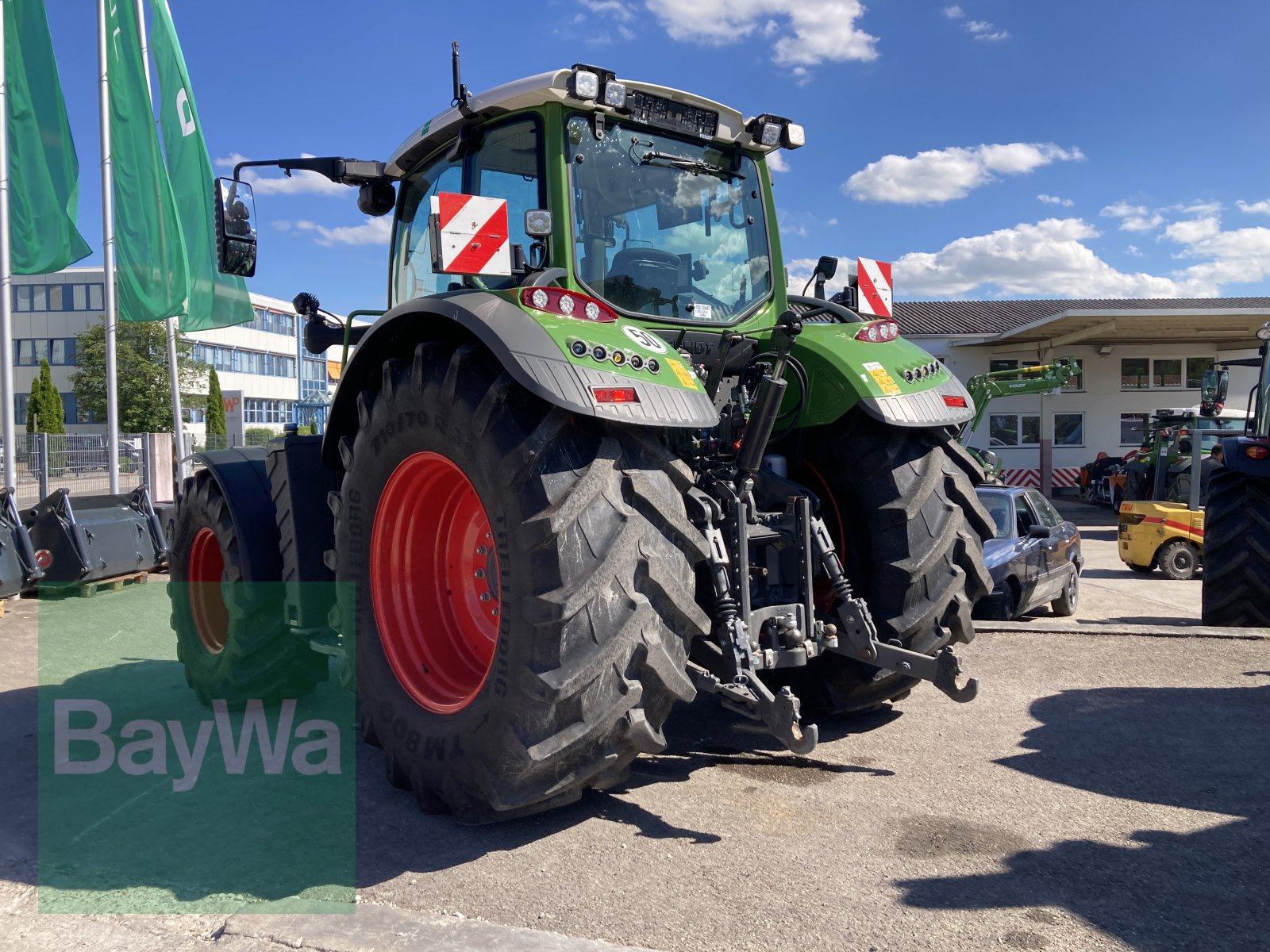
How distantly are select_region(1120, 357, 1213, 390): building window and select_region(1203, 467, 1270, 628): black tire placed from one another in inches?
906

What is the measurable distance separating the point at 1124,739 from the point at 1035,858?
1500mm

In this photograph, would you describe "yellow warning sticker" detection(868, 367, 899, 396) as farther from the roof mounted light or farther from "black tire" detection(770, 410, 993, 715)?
the roof mounted light

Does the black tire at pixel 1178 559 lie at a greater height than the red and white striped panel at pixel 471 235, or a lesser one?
lesser

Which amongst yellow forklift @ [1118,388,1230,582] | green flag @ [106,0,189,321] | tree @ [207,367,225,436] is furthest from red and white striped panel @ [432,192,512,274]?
tree @ [207,367,225,436]

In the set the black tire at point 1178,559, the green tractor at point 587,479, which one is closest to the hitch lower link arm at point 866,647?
the green tractor at point 587,479

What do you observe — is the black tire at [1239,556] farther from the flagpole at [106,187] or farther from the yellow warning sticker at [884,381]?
the flagpole at [106,187]

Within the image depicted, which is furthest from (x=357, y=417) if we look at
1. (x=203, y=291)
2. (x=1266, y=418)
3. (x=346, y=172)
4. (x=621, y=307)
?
(x=203, y=291)

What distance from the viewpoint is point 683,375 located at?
3395 mm

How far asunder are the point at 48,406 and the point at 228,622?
42339 mm

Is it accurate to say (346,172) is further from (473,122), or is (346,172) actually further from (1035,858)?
(1035,858)

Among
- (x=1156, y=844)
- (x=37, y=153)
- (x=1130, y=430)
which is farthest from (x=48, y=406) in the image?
(x=1156, y=844)

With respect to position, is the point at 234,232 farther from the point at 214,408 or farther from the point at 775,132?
the point at 214,408

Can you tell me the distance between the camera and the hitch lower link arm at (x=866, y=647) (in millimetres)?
3984

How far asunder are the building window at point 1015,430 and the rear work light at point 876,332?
2524cm
